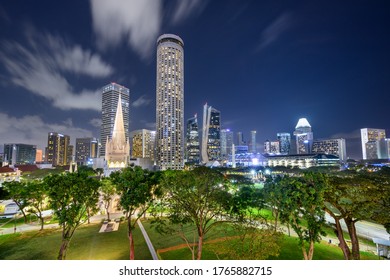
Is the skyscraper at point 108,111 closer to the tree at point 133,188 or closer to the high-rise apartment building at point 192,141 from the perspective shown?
the high-rise apartment building at point 192,141

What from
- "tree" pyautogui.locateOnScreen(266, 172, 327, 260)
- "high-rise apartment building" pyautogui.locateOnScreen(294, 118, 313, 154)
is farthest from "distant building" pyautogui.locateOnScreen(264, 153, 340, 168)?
"tree" pyautogui.locateOnScreen(266, 172, 327, 260)

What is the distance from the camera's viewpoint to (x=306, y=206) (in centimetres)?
464

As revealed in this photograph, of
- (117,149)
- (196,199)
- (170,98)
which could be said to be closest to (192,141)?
(170,98)

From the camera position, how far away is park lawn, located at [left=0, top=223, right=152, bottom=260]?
298 inches

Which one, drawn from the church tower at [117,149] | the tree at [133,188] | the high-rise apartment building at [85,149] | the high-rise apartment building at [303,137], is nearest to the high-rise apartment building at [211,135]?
the high-rise apartment building at [303,137]

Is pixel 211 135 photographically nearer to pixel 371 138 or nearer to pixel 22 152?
pixel 22 152

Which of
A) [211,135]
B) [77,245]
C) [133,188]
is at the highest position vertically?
[211,135]

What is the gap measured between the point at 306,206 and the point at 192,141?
294 feet

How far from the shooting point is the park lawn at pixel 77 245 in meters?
7.57

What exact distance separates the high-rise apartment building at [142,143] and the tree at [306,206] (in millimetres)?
88861

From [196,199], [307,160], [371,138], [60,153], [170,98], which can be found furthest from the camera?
[170,98]
